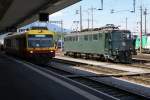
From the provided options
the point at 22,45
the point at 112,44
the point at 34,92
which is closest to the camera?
the point at 34,92

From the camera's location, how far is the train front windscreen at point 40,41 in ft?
109

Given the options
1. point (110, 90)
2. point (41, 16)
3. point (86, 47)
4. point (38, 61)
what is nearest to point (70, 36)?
point (86, 47)

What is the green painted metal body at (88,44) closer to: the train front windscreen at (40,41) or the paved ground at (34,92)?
the train front windscreen at (40,41)

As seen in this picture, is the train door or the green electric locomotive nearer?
the train door

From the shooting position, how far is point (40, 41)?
33344 mm

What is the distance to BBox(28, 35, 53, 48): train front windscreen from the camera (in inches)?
1305

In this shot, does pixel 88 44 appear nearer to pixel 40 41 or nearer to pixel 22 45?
pixel 22 45

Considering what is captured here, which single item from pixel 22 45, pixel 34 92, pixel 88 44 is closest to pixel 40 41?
pixel 22 45

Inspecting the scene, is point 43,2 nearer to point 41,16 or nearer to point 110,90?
point 41,16

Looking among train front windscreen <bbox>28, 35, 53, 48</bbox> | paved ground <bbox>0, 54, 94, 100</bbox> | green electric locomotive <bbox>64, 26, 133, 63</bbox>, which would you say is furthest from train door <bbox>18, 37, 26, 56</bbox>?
paved ground <bbox>0, 54, 94, 100</bbox>

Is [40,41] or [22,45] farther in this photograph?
[22,45]

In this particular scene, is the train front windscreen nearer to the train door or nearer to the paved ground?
the train door

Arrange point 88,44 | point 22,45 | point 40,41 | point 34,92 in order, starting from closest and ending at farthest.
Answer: point 34,92, point 40,41, point 22,45, point 88,44

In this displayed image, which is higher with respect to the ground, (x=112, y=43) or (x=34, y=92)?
(x=112, y=43)
